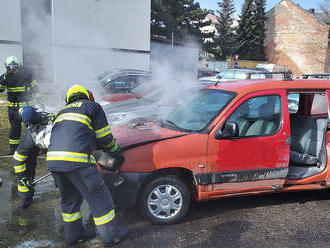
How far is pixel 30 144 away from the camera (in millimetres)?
3916

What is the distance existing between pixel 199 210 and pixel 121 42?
16.2 meters

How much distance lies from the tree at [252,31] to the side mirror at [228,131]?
37.8 metres

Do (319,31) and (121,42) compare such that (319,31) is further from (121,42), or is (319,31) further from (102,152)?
(102,152)

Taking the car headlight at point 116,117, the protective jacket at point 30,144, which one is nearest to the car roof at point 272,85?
the protective jacket at point 30,144

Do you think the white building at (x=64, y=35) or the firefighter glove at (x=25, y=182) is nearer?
the firefighter glove at (x=25, y=182)

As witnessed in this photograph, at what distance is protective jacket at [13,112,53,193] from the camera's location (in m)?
3.79

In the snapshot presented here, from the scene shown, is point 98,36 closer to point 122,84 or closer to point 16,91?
point 122,84

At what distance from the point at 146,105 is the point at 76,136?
4121 millimetres

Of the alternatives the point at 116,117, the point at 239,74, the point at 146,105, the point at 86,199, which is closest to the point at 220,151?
the point at 86,199

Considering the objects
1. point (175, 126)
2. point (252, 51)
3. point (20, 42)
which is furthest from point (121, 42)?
point (252, 51)

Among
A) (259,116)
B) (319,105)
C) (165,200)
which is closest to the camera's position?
(165,200)

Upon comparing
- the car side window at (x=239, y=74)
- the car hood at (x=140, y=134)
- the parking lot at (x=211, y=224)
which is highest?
the car side window at (x=239, y=74)

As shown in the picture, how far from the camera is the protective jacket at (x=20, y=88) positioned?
5.72 meters

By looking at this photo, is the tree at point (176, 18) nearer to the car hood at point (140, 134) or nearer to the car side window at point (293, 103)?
the car side window at point (293, 103)
